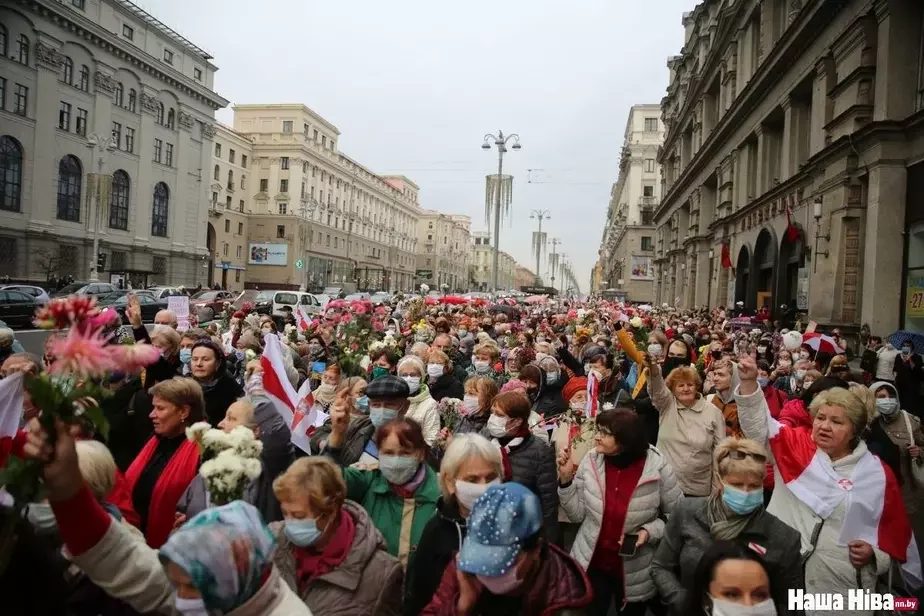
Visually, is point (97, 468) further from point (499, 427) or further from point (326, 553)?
point (499, 427)

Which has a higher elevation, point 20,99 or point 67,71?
point 67,71

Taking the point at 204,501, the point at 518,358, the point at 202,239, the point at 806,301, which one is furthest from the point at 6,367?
the point at 202,239

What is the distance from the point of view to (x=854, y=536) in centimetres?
335

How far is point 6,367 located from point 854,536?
5776 mm

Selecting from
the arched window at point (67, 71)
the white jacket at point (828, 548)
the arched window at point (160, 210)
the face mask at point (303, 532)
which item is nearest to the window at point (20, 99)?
the arched window at point (67, 71)

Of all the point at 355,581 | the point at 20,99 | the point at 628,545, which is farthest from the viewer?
the point at 20,99

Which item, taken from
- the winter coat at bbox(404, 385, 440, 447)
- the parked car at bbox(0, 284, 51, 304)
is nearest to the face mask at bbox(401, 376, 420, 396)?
the winter coat at bbox(404, 385, 440, 447)

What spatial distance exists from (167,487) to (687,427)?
11.4 ft

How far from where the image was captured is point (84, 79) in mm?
43688

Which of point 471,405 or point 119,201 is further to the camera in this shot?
point 119,201

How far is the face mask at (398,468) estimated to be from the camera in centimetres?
347

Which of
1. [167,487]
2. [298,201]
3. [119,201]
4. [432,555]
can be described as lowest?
[432,555]

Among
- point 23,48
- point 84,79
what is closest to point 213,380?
point 23,48

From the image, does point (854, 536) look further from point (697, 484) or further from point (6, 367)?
point (6, 367)
